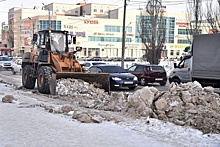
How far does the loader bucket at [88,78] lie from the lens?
48.6ft

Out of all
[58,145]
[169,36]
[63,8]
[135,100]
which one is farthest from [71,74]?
[63,8]

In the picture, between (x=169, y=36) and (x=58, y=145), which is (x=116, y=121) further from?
(x=169, y=36)

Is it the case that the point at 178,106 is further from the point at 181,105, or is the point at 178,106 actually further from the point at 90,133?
the point at 90,133

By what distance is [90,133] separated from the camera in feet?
25.5

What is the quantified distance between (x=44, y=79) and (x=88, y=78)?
6.38 ft

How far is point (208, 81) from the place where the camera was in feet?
57.2

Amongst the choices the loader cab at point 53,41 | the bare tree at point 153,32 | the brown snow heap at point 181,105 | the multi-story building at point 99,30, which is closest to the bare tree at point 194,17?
the bare tree at point 153,32

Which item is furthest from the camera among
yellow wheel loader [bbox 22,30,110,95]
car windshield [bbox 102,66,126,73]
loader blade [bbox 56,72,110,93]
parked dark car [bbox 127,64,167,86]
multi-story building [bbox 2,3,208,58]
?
multi-story building [bbox 2,3,208,58]

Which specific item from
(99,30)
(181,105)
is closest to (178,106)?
(181,105)

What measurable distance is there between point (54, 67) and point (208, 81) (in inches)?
295

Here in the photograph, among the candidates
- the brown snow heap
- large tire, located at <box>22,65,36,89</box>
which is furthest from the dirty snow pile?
large tire, located at <box>22,65,36,89</box>

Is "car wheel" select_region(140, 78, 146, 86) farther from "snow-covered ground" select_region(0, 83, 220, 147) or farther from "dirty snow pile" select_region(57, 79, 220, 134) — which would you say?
"snow-covered ground" select_region(0, 83, 220, 147)

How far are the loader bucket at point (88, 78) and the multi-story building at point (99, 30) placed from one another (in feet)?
233

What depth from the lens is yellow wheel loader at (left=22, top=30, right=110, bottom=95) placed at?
1527 cm
